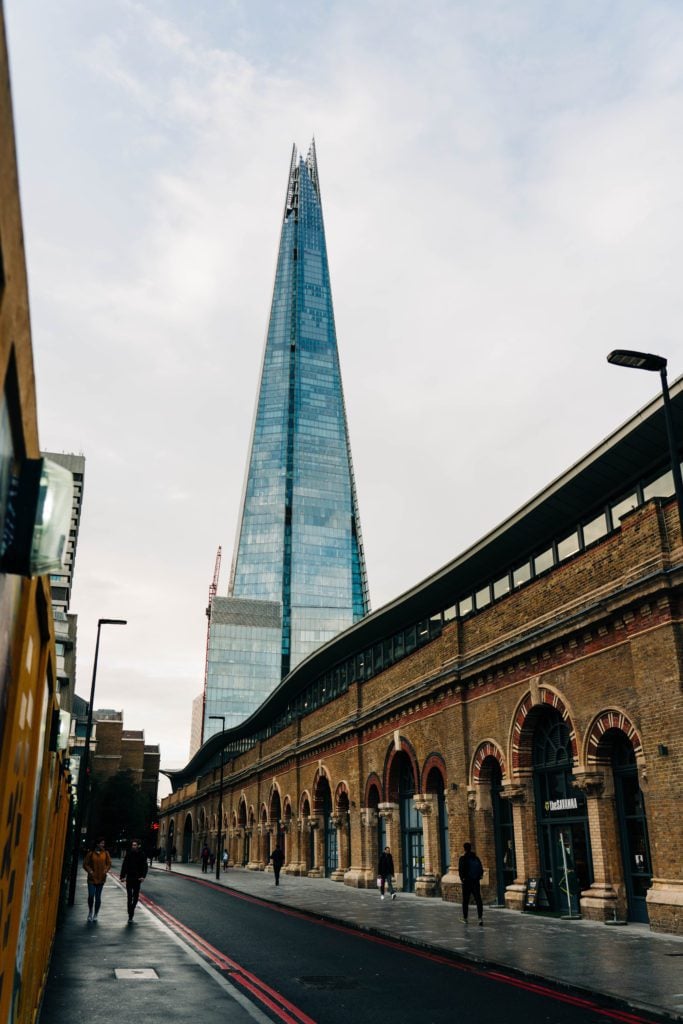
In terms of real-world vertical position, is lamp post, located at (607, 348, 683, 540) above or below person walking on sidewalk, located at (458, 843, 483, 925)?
above

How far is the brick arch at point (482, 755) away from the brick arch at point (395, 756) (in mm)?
4613

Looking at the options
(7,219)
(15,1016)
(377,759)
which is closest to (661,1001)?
(15,1016)

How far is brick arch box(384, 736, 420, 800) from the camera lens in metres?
28.8

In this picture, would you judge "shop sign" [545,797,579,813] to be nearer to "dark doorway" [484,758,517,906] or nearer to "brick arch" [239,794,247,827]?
"dark doorway" [484,758,517,906]

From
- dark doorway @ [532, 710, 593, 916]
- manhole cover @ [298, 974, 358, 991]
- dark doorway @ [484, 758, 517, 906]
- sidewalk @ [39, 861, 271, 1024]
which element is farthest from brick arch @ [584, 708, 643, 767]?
sidewalk @ [39, 861, 271, 1024]

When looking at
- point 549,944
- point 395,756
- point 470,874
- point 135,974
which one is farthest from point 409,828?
point 135,974

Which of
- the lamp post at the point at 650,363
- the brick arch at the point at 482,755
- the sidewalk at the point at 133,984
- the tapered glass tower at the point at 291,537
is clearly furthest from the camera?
the tapered glass tower at the point at 291,537

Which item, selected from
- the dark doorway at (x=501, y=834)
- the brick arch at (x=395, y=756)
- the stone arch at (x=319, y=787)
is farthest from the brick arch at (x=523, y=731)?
the stone arch at (x=319, y=787)

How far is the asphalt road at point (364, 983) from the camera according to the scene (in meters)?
9.52

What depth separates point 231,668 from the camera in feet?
539

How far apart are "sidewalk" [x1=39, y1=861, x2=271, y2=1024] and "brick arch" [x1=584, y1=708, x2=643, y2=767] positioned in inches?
375

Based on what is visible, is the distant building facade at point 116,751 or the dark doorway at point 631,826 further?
the distant building facade at point 116,751

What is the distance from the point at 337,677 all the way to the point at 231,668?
4949 inches

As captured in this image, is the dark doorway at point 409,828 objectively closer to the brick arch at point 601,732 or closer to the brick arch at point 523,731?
the brick arch at point 523,731
